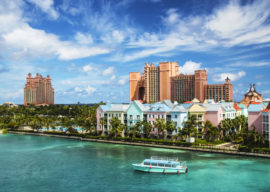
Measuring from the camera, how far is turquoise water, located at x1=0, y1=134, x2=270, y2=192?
49000 millimetres

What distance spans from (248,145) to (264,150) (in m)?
5.13

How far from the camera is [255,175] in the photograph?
5400cm

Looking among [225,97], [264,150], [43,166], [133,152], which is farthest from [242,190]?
[225,97]

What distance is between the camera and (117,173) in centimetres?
5691

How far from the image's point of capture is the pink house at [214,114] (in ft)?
293

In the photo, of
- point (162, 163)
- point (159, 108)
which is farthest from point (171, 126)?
point (162, 163)

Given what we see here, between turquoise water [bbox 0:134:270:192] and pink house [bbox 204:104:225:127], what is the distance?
19319mm

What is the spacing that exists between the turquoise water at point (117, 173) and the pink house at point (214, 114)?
19319 mm

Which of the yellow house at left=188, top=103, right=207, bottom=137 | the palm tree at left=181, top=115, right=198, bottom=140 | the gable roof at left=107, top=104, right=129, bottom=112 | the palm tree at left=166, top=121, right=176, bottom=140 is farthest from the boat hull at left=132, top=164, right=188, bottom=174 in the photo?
the gable roof at left=107, top=104, right=129, bottom=112

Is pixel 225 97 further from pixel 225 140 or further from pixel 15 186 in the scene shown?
pixel 15 186

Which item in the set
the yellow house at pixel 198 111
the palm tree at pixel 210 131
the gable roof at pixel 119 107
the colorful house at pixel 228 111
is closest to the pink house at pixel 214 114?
the yellow house at pixel 198 111

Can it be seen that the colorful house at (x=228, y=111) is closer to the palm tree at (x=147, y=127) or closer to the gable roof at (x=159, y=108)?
the gable roof at (x=159, y=108)

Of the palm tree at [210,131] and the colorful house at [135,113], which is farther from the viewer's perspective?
the colorful house at [135,113]

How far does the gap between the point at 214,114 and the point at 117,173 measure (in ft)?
146
